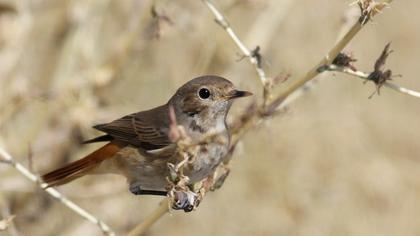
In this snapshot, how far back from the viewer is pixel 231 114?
5398 millimetres

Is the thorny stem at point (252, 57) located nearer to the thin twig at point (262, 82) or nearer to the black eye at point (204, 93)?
the thin twig at point (262, 82)

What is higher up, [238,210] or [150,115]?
[150,115]

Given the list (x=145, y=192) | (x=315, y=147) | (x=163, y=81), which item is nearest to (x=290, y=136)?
(x=315, y=147)

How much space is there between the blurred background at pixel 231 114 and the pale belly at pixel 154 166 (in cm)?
72

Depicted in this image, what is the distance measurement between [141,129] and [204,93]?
14.7 inches

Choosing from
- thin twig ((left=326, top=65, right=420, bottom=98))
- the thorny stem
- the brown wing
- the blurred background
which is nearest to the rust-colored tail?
the brown wing

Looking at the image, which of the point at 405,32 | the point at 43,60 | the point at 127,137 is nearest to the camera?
the point at 127,137

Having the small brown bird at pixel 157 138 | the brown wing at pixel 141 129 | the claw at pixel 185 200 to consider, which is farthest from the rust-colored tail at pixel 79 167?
the claw at pixel 185 200

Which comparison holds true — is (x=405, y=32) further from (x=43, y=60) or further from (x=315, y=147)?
(x=43, y=60)

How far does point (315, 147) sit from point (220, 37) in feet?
7.18

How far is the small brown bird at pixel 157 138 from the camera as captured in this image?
157 inches

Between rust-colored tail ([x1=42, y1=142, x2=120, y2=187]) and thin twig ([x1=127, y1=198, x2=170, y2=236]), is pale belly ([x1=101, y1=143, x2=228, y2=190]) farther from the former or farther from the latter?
thin twig ([x1=127, y1=198, x2=170, y2=236])

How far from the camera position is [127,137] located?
4.20 metres

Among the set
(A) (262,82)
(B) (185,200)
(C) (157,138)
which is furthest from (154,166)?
(B) (185,200)
